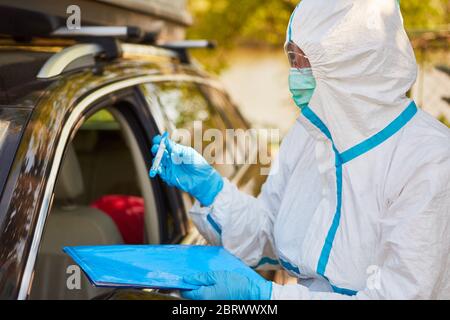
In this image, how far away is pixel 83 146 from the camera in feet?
14.6

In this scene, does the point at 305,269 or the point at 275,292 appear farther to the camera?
the point at 305,269

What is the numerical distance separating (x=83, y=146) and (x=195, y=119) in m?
1.00

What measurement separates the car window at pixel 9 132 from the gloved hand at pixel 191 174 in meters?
0.57

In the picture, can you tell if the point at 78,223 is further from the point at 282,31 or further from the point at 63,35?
the point at 282,31

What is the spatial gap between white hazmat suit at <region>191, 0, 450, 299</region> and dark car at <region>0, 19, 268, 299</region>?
62 centimetres

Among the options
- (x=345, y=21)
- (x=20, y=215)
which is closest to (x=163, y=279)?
(x=20, y=215)

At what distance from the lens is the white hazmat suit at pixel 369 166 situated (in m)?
1.91

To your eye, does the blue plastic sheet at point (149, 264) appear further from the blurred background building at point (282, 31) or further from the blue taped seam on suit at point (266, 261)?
the blurred background building at point (282, 31)

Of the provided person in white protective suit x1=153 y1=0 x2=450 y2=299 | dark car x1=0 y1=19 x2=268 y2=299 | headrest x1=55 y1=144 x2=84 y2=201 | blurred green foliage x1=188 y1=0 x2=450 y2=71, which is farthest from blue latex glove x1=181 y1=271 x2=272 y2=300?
blurred green foliage x1=188 y1=0 x2=450 y2=71

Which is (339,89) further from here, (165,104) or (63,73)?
(165,104)

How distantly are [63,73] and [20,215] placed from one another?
28.3 inches

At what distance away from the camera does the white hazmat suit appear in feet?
6.26

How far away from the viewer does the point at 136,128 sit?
2992 millimetres
